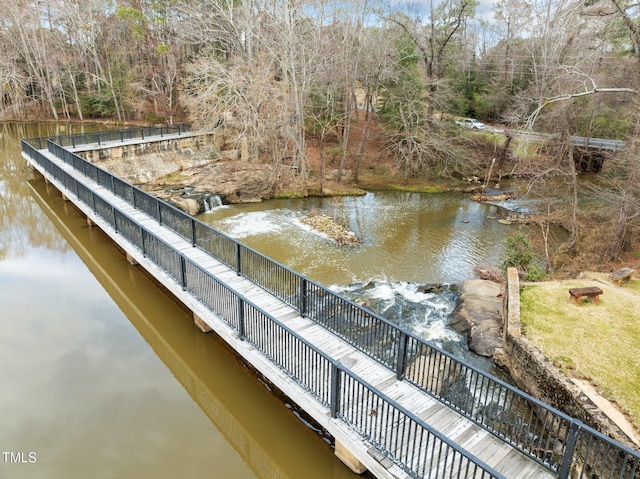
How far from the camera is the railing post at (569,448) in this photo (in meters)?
4.91

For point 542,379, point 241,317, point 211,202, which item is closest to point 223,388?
point 241,317

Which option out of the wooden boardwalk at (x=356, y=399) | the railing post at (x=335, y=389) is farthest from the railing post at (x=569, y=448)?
the railing post at (x=335, y=389)

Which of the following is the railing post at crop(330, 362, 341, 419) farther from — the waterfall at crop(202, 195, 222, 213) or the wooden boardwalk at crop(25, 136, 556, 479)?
the waterfall at crop(202, 195, 222, 213)

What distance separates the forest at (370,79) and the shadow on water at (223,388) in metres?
11.2

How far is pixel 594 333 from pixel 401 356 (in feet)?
15.2

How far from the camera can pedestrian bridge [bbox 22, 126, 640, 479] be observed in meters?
5.43

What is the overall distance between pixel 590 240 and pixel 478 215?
593 centimetres

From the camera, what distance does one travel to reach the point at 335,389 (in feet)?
19.9

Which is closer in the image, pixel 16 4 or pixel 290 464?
pixel 290 464

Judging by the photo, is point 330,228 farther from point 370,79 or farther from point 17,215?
point 17,215

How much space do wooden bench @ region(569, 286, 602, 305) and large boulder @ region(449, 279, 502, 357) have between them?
1775 millimetres

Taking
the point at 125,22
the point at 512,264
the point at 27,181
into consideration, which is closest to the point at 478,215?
the point at 512,264

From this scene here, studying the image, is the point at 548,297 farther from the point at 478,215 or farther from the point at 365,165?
the point at 365,165

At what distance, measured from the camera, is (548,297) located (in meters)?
10.2
